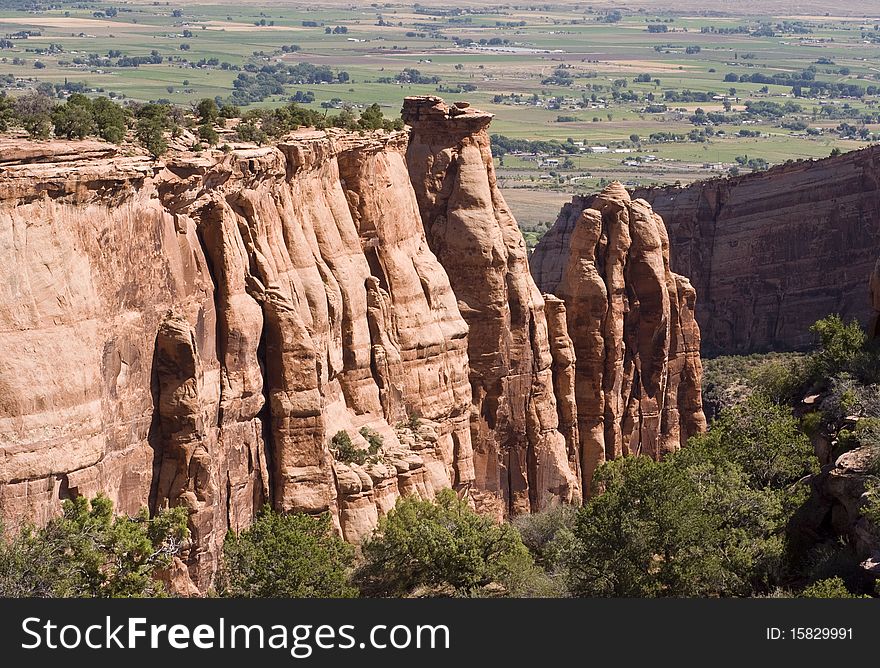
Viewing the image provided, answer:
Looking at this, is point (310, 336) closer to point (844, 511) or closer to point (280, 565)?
point (280, 565)

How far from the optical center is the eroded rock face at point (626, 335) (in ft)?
334

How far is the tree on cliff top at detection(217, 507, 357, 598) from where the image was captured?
193ft

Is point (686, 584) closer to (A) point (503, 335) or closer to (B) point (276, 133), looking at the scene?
(B) point (276, 133)

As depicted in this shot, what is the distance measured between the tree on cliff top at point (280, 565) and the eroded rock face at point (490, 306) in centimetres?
2877

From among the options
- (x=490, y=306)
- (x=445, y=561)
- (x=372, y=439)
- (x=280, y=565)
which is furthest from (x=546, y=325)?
(x=280, y=565)

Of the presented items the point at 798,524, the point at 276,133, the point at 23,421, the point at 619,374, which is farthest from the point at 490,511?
the point at 23,421

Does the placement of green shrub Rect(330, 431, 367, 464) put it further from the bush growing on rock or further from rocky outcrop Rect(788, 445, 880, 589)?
rocky outcrop Rect(788, 445, 880, 589)

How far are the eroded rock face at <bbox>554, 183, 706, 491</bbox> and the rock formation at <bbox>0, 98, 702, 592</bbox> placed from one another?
131 millimetres

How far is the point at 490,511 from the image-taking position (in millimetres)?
90500

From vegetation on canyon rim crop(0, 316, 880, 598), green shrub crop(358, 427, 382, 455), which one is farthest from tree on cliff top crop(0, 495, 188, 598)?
green shrub crop(358, 427, 382, 455)

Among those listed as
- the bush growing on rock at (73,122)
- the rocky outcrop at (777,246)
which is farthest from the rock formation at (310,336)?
the rocky outcrop at (777,246)

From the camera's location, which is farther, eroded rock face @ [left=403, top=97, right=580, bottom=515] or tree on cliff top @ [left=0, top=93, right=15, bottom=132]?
eroded rock face @ [left=403, top=97, right=580, bottom=515]

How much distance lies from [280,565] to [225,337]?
1053 cm

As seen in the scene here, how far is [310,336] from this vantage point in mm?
71875
